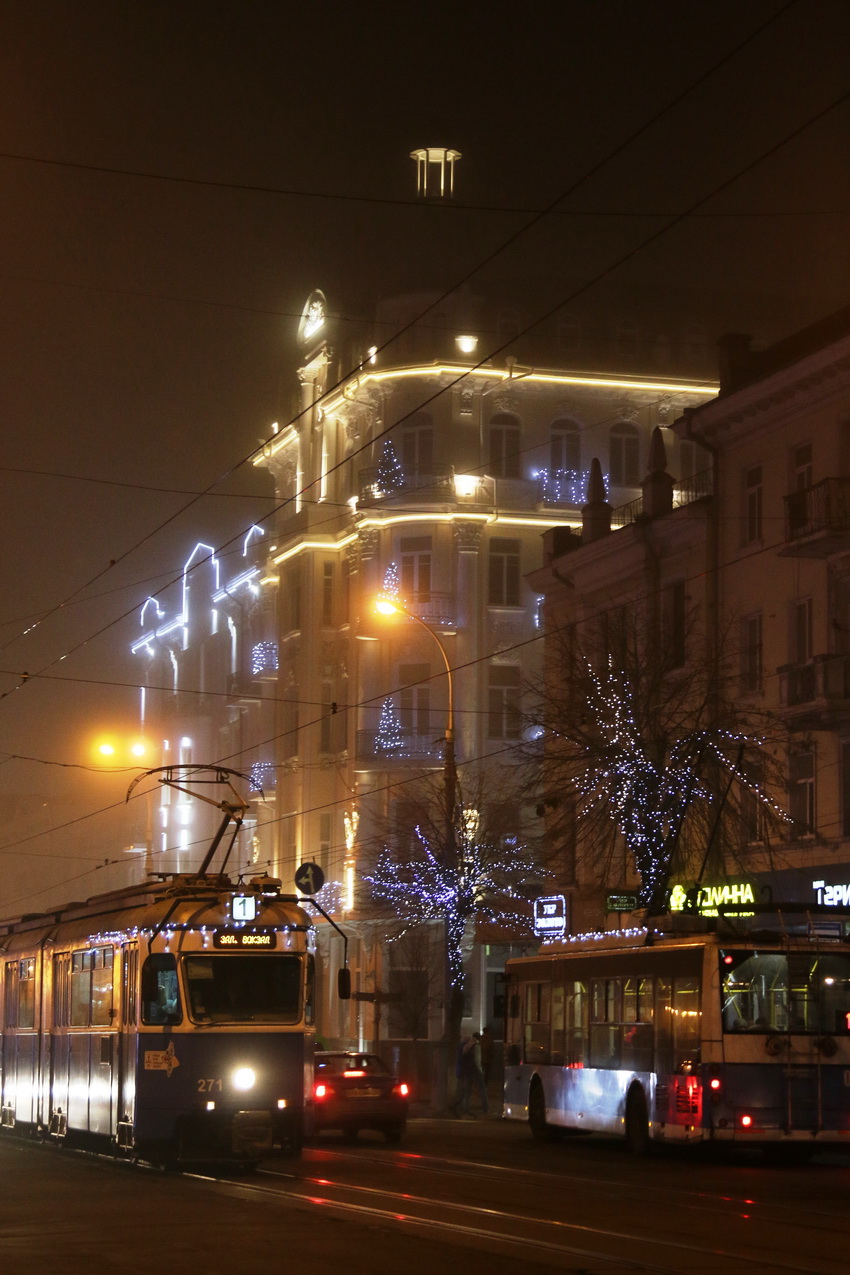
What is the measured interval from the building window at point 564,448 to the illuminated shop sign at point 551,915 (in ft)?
70.0

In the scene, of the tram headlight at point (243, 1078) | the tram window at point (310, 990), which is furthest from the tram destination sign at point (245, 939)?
the tram headlight at point (243, 1078)

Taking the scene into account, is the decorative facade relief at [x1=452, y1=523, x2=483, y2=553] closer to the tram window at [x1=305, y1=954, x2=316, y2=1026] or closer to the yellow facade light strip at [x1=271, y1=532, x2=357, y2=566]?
the yellow facade light strip at [x1=271, y1=532, x2=357, y2=566]

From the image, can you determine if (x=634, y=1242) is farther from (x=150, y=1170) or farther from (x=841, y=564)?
(x=841, y=564)

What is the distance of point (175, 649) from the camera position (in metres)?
91.1

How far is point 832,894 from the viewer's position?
33469 mm

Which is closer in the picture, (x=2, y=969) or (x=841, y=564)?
(x=2, y=969)

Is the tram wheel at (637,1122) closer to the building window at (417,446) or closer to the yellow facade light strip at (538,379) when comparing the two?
the yellow facade light strip at (538,379)

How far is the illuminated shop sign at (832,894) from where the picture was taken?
109 ft

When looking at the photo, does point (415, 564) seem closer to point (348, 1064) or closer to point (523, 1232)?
point (348, 1064)

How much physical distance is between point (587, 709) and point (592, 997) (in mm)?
9766

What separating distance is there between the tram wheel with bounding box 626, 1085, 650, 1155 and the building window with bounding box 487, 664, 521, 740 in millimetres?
32680

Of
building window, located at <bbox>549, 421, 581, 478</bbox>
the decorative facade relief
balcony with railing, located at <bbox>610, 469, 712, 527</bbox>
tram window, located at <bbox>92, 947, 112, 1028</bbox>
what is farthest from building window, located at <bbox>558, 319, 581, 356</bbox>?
tram window, located at <bbox>92, 947, 112, 1028</bbox>

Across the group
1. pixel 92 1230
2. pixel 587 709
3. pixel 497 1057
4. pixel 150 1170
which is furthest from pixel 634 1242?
pixel 497 1057

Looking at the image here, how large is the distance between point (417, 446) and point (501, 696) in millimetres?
7849
